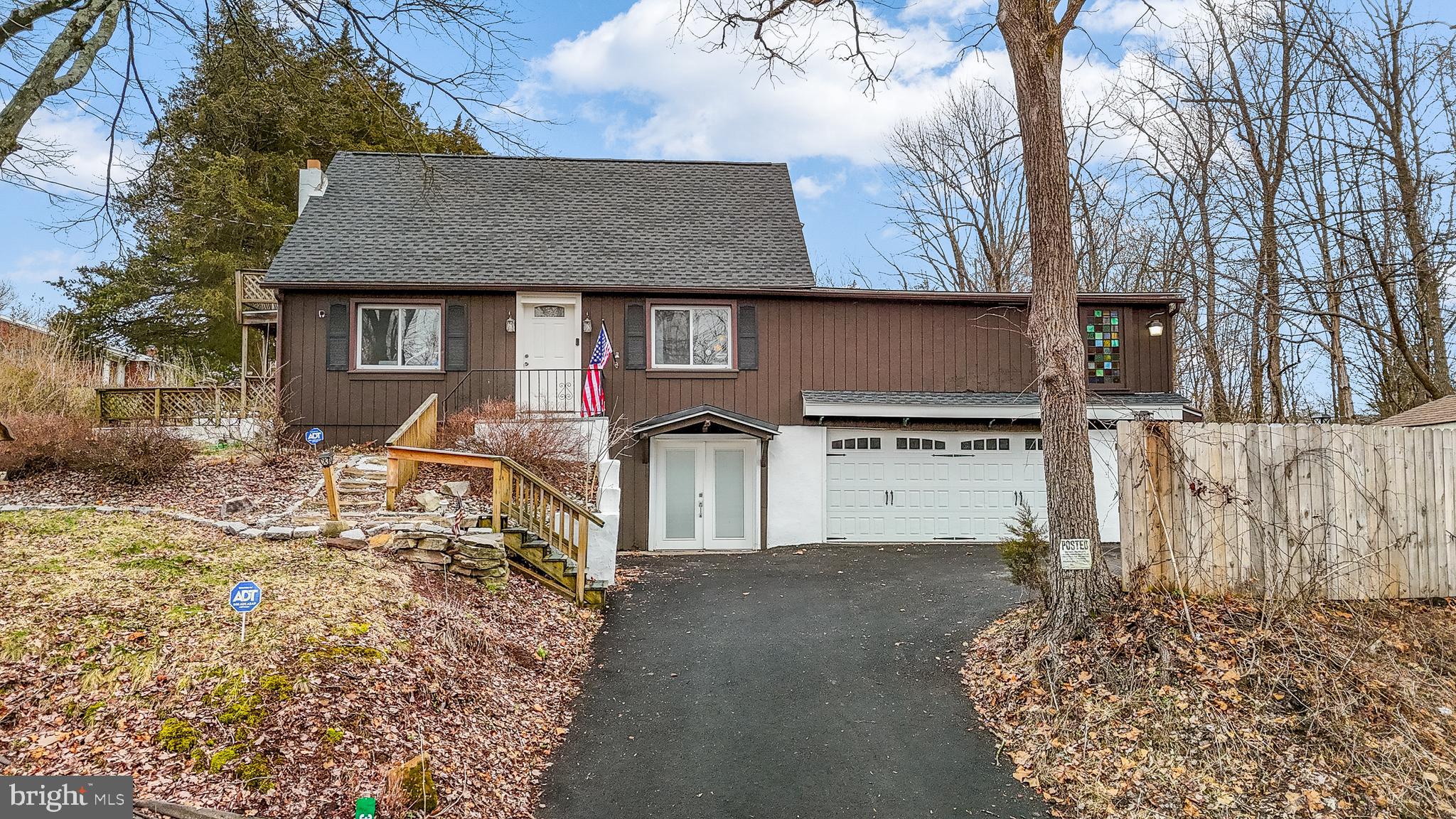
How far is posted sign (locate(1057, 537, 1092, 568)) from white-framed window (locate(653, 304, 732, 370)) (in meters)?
7.90

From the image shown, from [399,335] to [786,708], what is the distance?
991 cm

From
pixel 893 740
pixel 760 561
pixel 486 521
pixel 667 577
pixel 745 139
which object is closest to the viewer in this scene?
pixel 893 740

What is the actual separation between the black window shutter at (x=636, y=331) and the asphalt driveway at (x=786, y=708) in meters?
4.59

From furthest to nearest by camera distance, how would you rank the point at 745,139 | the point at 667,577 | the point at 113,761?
the point at 745,139 → the point at 667,577 → the point at 113,761

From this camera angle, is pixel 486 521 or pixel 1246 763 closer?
pixel 1246 763

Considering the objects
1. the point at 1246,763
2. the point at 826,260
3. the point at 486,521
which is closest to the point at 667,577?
the point at 486,521

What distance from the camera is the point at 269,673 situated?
15.3 feet

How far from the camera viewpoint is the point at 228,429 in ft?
42.1

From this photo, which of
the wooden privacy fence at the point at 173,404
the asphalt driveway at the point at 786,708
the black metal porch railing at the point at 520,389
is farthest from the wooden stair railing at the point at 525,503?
the wooden privacy fence at the point at 173,404

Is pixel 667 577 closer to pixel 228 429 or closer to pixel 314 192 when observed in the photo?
pixel 228 429

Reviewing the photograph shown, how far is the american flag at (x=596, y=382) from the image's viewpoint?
1205 cm

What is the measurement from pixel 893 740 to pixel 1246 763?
84.6 inches

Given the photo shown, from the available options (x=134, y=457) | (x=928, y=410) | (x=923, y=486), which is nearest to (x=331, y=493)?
(x=134, y=457)

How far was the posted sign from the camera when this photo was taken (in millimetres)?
5988
